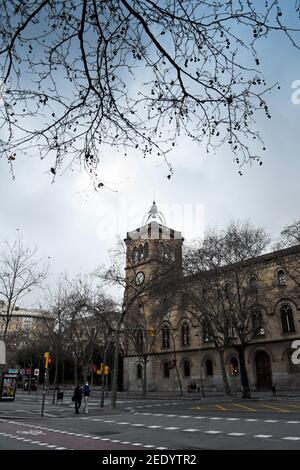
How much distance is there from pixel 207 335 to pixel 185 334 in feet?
30.5

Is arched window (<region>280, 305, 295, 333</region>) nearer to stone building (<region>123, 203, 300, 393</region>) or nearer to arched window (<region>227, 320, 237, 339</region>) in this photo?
stone building (<region>123, 203, 300, 393</region>)

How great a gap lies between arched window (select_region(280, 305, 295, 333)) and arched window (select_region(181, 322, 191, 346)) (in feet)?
45.6

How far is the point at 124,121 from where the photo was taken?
4977mm

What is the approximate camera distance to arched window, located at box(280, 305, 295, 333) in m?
40.4

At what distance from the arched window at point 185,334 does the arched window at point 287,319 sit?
45.6ft

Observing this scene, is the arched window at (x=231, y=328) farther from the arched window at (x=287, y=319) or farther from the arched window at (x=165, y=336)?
the arched window at (x=165, y=336)

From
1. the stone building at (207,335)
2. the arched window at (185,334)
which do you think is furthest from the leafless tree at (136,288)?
the arched window at (185,334)

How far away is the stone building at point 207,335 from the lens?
3434cm

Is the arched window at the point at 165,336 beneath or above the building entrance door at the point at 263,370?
above

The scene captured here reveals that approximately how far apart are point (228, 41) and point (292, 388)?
4018 centimetres

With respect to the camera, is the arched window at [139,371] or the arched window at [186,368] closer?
the arched window at [186,368]

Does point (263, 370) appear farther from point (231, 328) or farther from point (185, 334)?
point (185, 334)
